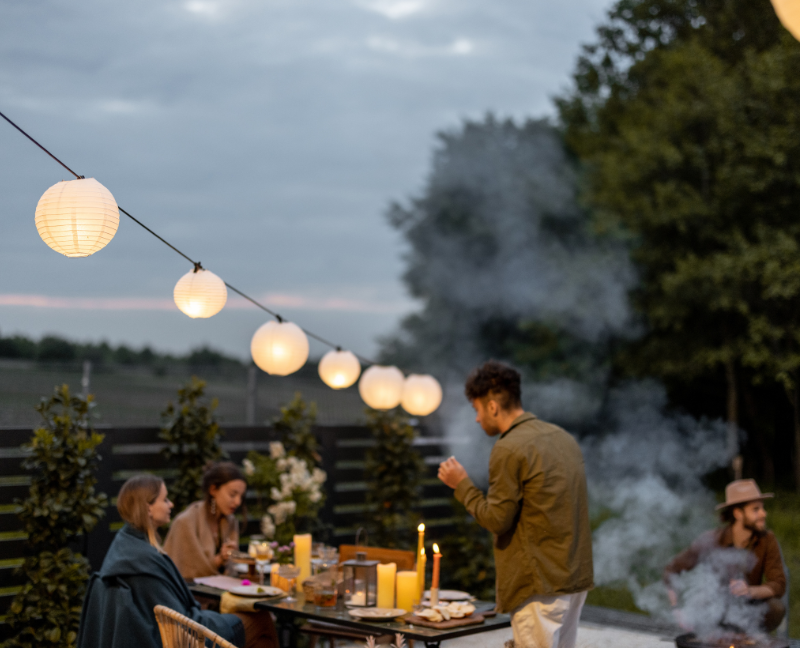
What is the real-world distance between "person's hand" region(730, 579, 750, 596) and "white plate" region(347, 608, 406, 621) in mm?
1752

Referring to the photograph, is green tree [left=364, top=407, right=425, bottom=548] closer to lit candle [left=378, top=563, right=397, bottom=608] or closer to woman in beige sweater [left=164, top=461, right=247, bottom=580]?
woman in beige sweater [left=164, top=461, right=247, bottom=580]

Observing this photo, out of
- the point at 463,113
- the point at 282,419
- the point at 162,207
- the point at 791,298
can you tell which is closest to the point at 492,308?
the point at 463,113

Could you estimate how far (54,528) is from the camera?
15.5 ft

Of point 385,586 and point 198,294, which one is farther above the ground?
point 198,294

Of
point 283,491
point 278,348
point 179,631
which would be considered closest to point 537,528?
point 179,631

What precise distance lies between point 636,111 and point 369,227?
4903 millimetres

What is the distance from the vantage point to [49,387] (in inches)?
289

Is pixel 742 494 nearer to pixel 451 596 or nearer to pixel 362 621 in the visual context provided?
pixel 451 596

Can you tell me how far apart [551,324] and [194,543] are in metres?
7.26

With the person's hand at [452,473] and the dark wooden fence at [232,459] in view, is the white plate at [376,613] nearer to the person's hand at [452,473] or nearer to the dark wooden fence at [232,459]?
the person's hand at [452,473]

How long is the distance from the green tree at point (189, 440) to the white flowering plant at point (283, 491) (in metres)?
0.34

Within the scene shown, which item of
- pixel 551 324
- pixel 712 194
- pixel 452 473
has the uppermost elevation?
pixel 712 194

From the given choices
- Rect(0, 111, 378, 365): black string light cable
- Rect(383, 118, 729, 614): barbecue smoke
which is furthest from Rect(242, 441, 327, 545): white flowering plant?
Rect(383, 118, 729, 614): barbecue smoke

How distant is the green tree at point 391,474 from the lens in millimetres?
6680
